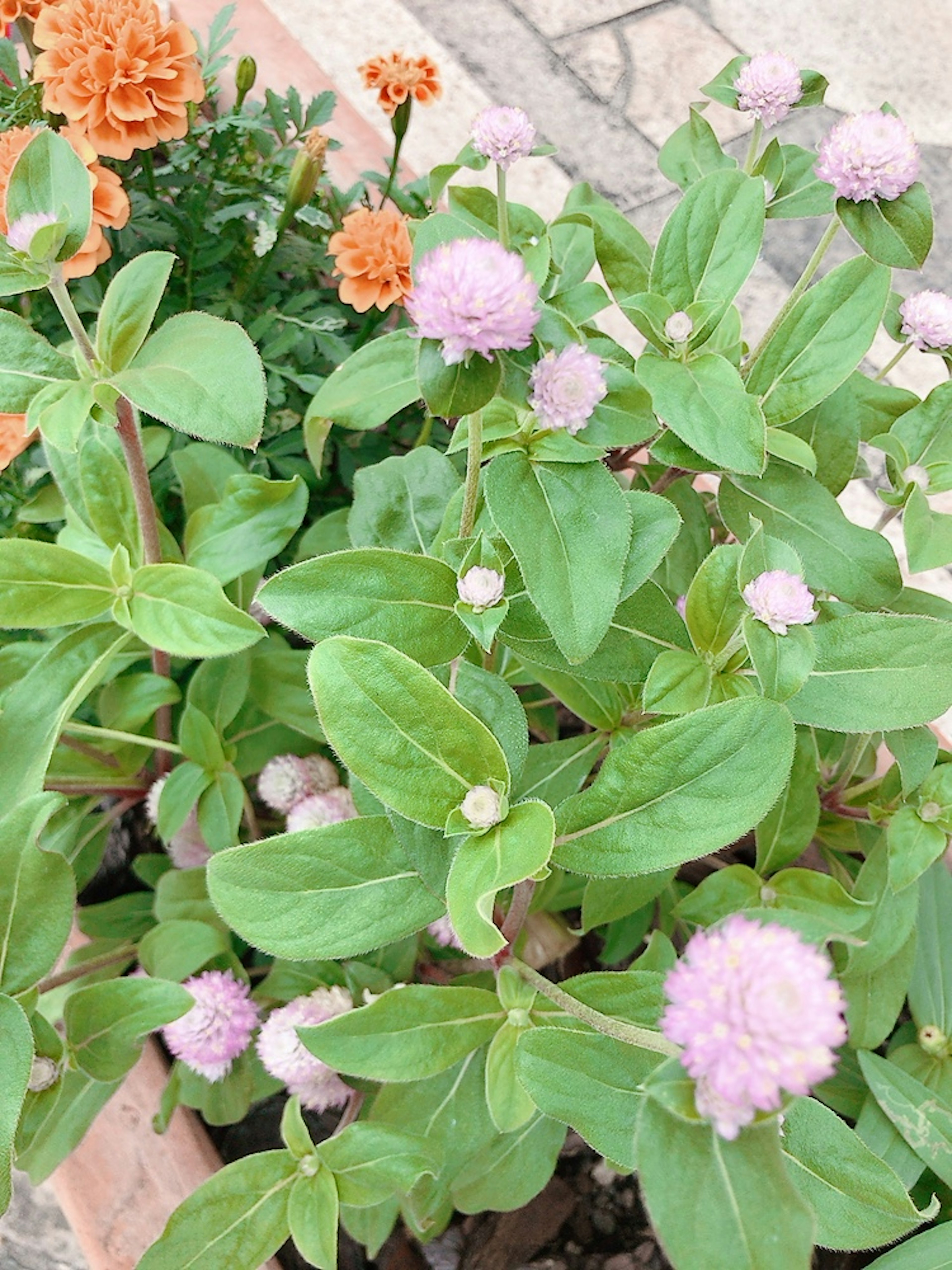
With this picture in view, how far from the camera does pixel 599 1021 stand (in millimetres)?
435

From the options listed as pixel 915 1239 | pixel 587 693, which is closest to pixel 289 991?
pixel 587 693

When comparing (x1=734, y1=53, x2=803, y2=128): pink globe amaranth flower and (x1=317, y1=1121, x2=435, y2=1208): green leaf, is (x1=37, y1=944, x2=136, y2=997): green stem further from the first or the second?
(x1=734, y1=53, x2=803, y2=128): pink globe amaranth flower

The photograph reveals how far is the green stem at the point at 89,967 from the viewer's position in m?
0.62

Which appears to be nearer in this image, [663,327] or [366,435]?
[663,327]

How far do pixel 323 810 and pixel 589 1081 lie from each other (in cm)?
27

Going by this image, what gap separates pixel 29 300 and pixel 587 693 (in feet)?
1.78

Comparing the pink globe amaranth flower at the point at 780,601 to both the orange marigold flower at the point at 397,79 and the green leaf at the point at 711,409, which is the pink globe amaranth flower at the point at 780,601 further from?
the orange marigold flower at the point at 397,79

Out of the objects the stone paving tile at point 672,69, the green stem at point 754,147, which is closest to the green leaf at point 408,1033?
the green stem at point 754,147

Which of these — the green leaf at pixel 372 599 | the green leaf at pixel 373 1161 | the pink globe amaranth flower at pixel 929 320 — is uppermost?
the pink globe amaranth flower at pixel 929 320

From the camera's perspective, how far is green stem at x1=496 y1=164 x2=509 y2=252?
593 mm

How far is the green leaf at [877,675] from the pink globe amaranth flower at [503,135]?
1.07 ft

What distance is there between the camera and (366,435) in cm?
86

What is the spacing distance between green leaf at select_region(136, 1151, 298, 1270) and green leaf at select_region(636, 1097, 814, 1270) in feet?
0.95

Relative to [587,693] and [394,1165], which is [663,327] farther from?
[394,1165]
